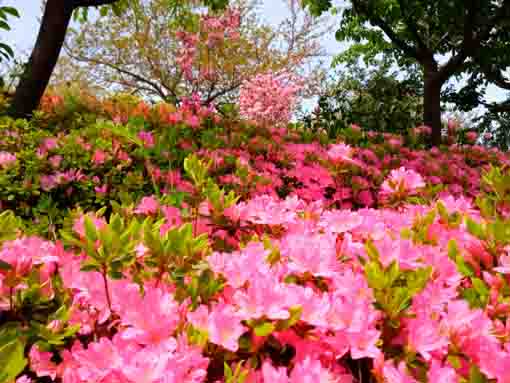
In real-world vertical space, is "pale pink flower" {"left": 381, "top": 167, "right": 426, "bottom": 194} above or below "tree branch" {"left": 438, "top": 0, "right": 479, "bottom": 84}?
below

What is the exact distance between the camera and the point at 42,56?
17.9ft

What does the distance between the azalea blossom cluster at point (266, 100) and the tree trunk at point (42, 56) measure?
505 inches

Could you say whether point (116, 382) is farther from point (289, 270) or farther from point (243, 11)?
point (243, 11)

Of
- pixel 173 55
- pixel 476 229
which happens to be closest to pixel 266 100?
pixel 173 55

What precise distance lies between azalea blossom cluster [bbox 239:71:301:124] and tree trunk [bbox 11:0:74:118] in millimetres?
12832

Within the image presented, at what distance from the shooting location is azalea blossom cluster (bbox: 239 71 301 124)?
18.4 metres

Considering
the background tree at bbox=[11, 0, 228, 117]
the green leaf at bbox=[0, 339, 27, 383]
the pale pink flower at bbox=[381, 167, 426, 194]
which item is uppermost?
the background tree at bbox=[11, 0, 228, 117]

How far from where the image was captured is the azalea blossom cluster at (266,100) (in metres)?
18.4

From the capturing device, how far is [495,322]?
0.85 meters

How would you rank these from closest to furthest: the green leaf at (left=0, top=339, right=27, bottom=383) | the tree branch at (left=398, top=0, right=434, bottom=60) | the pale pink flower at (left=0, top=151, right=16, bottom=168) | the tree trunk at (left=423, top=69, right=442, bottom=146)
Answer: the green leaf at (left=0, top=339, right=27, bottom=383)
the pale pink flower at (left=0, top=151, right=16, bottom=168)
the tree branch at (left=398, top=0, right=434, bottom=60)
the tree trunk at (left=423, top=69, right=442, bottom=146)

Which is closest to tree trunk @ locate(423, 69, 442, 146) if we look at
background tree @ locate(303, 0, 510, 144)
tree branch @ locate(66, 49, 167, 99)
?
background tree @ locate(303, 0, 510, 144)

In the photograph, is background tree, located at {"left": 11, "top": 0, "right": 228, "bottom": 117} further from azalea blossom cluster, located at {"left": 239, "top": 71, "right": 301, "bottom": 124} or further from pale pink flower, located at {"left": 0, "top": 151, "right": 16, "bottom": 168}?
azalea blossom cluster, located at {"left": 239, "top": 71, "right": 301, "bottom": 124}

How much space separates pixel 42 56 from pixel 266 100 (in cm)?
1358

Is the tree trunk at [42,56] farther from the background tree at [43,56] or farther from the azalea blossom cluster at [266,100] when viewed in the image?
the azalea blossom cluster at [266,100]
